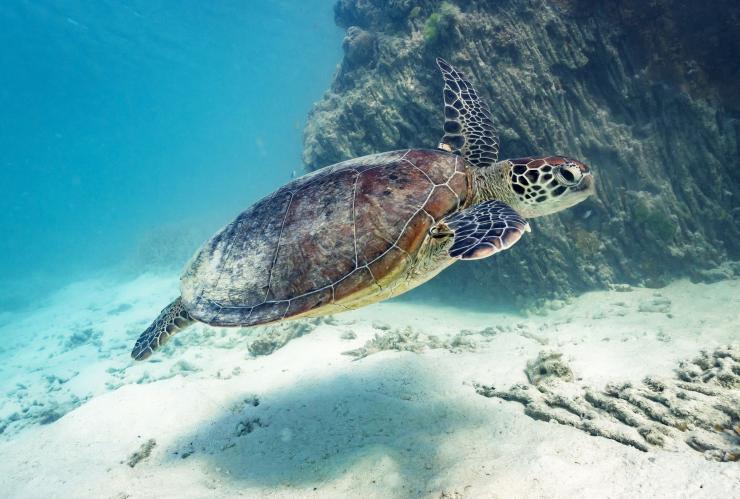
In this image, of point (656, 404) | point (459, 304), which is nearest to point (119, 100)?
point (459, 304)

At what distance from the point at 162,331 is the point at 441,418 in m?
3.73

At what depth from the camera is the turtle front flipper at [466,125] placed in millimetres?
5328

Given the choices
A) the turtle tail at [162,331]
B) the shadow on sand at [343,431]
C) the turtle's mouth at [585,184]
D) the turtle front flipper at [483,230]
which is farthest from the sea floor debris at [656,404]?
the turtle tail at [162,331]

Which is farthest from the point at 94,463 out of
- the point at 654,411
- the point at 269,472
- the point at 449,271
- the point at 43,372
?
the point at 43,372

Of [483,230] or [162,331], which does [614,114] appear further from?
[162,331]

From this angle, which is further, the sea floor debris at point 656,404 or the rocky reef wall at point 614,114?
the rocky reef wall at point 614,114

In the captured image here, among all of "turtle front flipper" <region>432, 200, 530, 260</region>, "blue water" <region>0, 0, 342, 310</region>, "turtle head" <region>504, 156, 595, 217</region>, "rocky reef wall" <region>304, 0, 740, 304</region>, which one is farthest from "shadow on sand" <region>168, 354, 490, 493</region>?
"blue water" <region>0, 0, 342, 310</region>

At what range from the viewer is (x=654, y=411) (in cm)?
287

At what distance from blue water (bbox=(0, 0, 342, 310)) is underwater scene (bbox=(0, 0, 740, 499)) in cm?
1783

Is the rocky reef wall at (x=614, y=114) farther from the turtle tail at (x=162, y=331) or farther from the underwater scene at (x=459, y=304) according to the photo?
the turtle tail at (x=162, y=331)

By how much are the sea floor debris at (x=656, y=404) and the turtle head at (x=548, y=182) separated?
6.03 ft

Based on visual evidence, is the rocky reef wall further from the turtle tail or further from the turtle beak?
the turtle tail

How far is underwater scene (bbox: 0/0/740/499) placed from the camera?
2.98 meters

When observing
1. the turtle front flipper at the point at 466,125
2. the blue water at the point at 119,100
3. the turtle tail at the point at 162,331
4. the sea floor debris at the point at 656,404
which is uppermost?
the blue water at the point at 119,100
